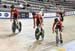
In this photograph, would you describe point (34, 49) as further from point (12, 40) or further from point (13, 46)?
point (12, 40)

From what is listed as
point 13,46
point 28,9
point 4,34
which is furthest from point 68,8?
point 13,46

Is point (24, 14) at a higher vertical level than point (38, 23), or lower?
lower

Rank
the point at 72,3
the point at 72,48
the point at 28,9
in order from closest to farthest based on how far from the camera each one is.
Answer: the point at 72,48 < the point at 28,9 < the point at 72,3

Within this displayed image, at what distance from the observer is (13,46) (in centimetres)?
1340

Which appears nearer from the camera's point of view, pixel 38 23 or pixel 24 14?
pixel 38 23

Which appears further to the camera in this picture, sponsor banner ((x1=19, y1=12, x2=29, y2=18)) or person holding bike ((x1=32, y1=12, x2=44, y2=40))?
sponsor banner ((x1=19, y1=12, x2=29, y2=18))

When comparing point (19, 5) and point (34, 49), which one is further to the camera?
point (19, 5)

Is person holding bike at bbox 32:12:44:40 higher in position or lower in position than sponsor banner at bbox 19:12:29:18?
higher

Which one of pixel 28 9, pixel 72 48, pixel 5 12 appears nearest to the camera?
pixel 72 48

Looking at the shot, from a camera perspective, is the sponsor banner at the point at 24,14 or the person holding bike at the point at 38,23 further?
the sponsor banner at the point at 24,14

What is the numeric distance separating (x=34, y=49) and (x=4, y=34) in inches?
180

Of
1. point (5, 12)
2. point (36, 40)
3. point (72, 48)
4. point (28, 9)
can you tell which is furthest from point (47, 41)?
point (28, 9)

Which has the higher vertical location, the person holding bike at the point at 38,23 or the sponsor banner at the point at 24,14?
the person holding bike at the point at 38,23

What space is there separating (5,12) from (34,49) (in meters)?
14.2
